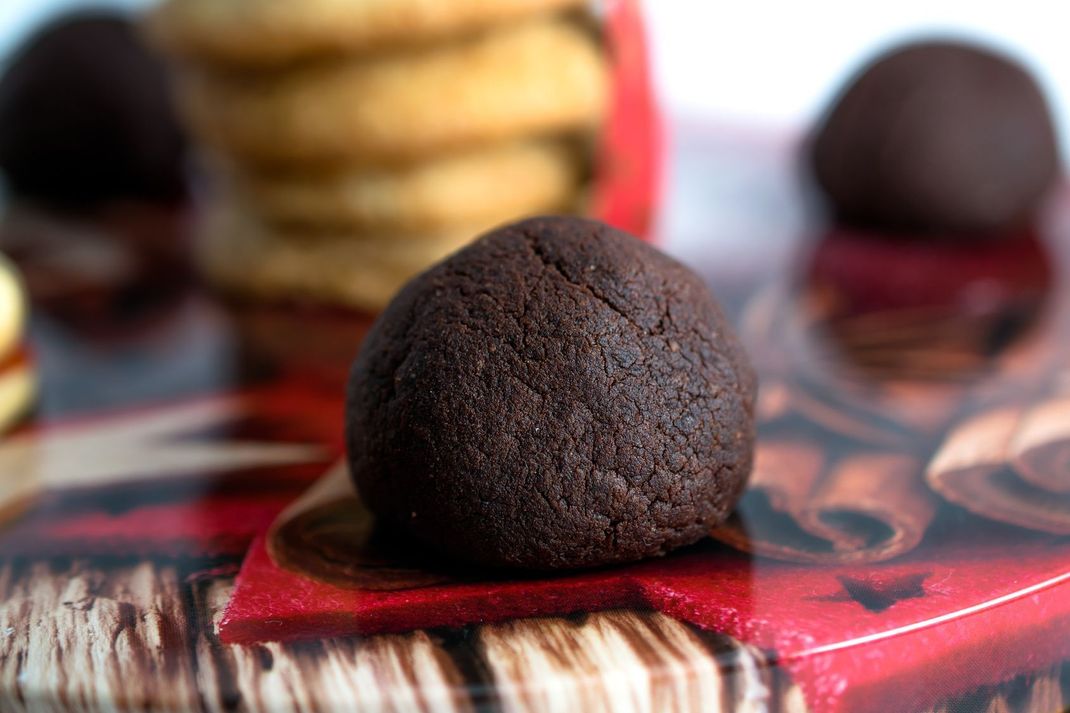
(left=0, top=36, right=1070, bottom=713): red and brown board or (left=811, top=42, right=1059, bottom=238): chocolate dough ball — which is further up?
(left=811, top=42, right=1059, bottom=238): chocolate dough ball

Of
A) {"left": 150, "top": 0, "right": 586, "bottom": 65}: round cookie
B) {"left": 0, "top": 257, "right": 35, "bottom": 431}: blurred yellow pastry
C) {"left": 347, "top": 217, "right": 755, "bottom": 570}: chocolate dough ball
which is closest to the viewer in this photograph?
{"left": 347, "top": 217, "right": 755, "bottom": 570}: chocolate dough ball

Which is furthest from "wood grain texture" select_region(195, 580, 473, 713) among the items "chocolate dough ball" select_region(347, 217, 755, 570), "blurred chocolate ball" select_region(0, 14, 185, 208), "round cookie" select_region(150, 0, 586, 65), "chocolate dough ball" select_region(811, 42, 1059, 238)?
"blurred chocolate ball" select_region(0, 14, 185, 208)

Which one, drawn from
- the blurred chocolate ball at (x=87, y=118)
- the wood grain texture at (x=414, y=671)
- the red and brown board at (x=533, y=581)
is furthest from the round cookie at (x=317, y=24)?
the wood grain texture at (x=414, y=671)

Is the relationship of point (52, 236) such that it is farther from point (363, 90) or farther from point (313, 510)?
point (313, 510)

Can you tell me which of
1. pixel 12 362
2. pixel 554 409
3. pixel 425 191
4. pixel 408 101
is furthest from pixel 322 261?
pixel 554 409

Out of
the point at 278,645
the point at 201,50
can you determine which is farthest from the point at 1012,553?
the point at 201,50

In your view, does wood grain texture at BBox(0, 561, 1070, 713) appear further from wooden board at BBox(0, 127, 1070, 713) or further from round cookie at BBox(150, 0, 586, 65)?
round cookie at BBox(150, 0, 586, 65)
